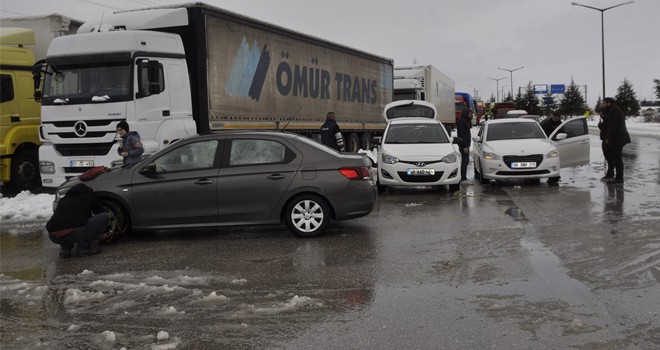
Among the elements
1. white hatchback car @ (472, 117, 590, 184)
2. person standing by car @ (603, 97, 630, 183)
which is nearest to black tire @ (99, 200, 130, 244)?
white hatchback car @ (472, 117, 590, 184)

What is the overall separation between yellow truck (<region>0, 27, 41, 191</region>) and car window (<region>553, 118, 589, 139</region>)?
1219cm

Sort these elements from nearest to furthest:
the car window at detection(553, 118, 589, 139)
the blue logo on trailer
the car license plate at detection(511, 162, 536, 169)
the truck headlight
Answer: the truck headlight < the car license plate at detection(511, 162, 536, 169) < the car window at detection(553, 118, 589, 139) < the blue logo on trailer

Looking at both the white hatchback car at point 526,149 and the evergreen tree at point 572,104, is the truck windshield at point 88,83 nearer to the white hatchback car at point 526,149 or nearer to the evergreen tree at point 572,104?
the white hatchback car at point 526,149

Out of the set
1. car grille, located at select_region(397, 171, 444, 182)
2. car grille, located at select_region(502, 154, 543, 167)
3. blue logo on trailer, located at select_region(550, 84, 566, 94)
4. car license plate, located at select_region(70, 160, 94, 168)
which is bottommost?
car grille, located at select_region(397, 171, 444, 182)

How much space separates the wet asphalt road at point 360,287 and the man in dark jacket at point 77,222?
28 cm

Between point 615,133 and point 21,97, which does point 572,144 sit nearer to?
point 615,133

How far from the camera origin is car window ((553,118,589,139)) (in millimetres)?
14820

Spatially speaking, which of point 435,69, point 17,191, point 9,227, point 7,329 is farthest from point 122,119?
point 435,69

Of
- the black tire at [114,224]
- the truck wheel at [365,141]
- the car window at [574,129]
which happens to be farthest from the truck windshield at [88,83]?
the truck wheel at [365,141]

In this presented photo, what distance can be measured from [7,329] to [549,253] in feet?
17.7

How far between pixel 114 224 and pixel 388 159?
20.3ft

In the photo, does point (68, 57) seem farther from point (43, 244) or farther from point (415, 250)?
point (415, 250)

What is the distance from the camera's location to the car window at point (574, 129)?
48.6 feet

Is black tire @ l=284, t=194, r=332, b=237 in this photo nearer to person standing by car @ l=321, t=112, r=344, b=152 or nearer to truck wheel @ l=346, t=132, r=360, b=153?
person standing by car @ l=321, t=112, r=344, b=152
